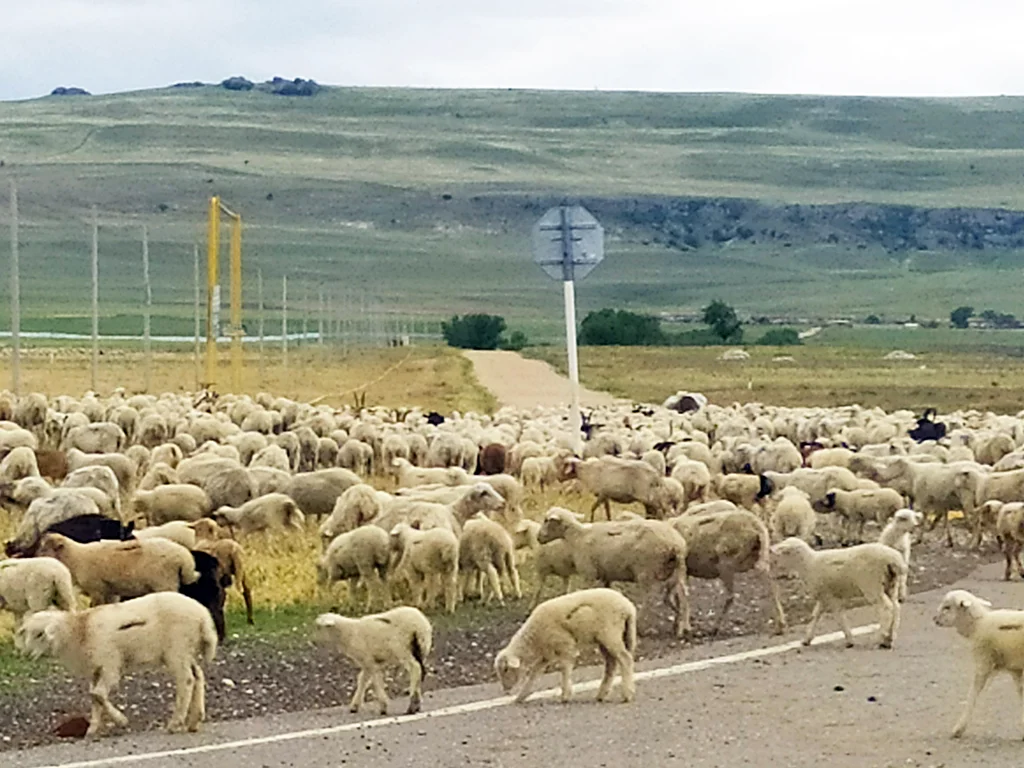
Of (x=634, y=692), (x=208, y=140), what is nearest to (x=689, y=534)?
(x=634, y=692)

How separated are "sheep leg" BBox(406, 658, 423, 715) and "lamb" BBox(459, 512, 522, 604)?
3625 mm

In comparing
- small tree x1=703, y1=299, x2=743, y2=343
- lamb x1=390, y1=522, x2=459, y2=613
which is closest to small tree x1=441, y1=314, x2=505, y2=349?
small tree x1=703, y1=299, x2=743, y2=343

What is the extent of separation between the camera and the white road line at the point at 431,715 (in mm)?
10633

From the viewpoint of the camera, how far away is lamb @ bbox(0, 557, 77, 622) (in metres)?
13.2

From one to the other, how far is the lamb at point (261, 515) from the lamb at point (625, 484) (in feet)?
11.7

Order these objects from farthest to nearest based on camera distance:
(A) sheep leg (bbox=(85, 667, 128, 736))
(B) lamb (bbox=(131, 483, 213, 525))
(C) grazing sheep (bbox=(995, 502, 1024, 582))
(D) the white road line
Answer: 1. (B) lamb (bbox=(131, 483, 213, 525))
2. (C) grazing sheep (bbox=(995, 502, 1024, 582))
3. (A) sheep leg (bbox=(85, 667, 128, 736))
4. (D) the white road line

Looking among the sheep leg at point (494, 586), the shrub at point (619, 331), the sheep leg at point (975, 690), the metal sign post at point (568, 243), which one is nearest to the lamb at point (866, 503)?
the sheep leg at point (494, 586)

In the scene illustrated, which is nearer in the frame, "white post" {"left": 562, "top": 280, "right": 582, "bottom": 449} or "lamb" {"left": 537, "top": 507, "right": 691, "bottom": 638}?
"lamb" {"left": 537, "top": 507, "right": 691, "bottom": 638}

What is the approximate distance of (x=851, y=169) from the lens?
164375 millimetres

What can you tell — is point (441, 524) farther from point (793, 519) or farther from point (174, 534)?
point (793, 519)

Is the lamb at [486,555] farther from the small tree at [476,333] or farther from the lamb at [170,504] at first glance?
the small tree at [476,333]

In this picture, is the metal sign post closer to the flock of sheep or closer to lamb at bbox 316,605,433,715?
the flock of sheep

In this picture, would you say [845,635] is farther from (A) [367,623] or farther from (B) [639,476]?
(B) [639,476]

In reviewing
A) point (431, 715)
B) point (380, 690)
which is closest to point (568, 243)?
point (380, 690)
